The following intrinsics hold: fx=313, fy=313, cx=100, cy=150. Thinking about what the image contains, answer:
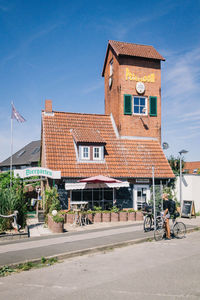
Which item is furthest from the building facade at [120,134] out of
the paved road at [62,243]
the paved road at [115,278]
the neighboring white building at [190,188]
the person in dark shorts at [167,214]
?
the paved road at [115,278]

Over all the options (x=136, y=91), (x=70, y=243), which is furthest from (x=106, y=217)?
(x=136, y=91)

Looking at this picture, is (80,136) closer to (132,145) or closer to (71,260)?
(132,145)

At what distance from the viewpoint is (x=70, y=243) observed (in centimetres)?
1180

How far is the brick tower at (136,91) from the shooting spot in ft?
80.7

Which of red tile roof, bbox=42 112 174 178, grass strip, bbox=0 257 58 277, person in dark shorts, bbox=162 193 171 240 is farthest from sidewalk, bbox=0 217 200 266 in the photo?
red tile roof, bbox=42 112 174 178

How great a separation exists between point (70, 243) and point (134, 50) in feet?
61.0

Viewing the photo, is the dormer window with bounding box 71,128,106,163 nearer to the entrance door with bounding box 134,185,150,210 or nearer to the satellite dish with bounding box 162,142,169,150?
the entrance door with bounding box 134,185,150,210

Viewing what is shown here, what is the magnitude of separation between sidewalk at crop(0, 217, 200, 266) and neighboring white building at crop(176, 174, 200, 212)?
711 centimetres

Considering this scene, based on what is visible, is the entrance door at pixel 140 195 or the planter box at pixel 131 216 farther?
the entrance door at pixel 140 195

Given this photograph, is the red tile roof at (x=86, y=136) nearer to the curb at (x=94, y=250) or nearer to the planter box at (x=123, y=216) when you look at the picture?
the planter box at (x=123, y=216)

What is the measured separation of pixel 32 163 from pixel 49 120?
3643cm

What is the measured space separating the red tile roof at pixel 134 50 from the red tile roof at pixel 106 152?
5.43 meters

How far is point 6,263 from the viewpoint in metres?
8.81

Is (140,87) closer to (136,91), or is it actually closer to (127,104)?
(136,91)
